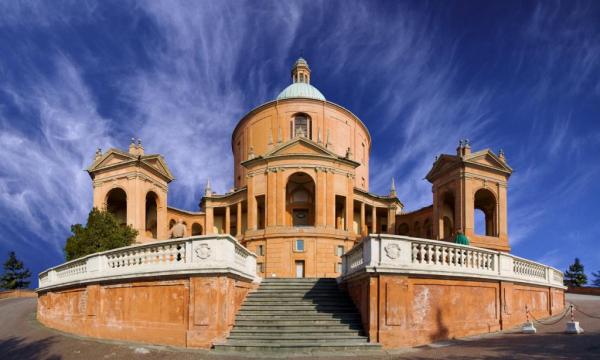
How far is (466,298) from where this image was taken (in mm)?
13477

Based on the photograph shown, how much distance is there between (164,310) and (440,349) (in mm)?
7701

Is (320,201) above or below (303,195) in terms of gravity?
below

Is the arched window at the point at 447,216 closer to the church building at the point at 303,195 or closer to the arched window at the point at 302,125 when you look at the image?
the church building at the point at 303,195

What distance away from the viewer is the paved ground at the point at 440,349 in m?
10.2

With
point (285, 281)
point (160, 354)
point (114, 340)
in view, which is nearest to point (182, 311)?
point (160, 354)

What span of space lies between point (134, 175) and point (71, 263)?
17.3 m

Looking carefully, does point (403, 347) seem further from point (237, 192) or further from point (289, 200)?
point (237, 192)

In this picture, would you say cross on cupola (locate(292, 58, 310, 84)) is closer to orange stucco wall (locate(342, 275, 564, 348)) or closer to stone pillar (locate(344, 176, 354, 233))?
stone pillar (locate(344, 176, 354, 233))

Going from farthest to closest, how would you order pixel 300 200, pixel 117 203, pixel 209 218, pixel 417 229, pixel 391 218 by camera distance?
pixel 417 229 → pixel 391 218 → pixel 117 203 → pixel 209 218 → pixel 300 200

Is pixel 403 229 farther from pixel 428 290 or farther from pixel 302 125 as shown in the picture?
pixel 428 290

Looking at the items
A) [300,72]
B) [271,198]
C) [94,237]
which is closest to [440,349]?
[94,237]

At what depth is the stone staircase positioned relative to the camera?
1188 centimetres

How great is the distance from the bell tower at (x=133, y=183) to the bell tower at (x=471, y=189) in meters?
22.1

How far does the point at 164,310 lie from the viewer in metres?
12.9
